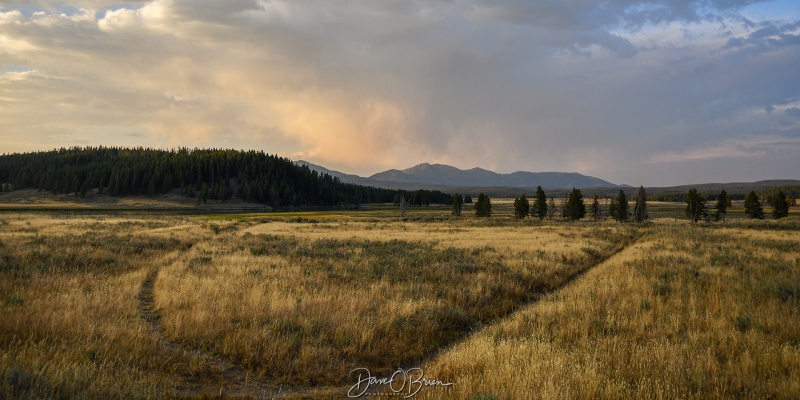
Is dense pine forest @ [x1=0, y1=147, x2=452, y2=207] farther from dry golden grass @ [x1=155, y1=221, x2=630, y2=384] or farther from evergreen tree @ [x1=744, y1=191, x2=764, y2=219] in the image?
dry golden grass @ [x1=155, y1=221, x2=630, y2=384]

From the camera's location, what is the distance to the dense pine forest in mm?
146000

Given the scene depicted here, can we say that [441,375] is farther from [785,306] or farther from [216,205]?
[216,205]

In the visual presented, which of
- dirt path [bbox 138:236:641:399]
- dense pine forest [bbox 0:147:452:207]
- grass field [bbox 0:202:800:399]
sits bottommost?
dirt path [bbox 138:236:641:399]

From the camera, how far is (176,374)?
291 inches

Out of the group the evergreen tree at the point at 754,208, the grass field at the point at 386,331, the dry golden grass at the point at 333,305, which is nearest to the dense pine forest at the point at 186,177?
the evergreen tree at the point at 754,208

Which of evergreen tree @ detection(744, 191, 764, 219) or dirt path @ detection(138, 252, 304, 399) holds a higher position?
evergreen tree @ detection(744, 191, 764, 219)

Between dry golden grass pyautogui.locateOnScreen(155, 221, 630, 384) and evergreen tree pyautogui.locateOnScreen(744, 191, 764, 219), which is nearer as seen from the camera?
dry golden grass pyautogui.locateOnScreen(155, 221, 630, 384)

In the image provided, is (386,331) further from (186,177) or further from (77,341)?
(186,177)

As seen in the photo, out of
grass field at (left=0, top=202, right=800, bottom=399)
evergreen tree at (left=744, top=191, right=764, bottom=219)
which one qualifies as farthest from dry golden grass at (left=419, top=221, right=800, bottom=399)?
evergreen tree at (left=744, top=191, right=764, bottom=219)

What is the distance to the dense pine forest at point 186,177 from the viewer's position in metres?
146

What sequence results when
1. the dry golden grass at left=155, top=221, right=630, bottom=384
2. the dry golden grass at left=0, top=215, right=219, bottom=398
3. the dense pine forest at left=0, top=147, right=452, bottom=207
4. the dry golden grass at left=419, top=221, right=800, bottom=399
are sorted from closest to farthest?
the dry golden grass at left=0, top=215, right=219, bottom=398 < the dry golden grass at left=419, top=221, right=800, bottom=399 < the dry golden grass at left=155, top=221, right=630, bottom=384 < the dense pine forest at left=0, top=147, right=452, bottom=207

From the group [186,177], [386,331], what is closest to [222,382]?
[386,331]

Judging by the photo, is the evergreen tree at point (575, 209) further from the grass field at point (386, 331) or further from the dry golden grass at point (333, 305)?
the grass field at point (386, 331)

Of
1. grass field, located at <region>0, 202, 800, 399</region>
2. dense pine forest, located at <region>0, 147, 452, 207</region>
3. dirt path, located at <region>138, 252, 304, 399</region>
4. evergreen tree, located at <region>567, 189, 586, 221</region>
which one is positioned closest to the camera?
grass field, located at <region>0, 202, 800, 399</region>
